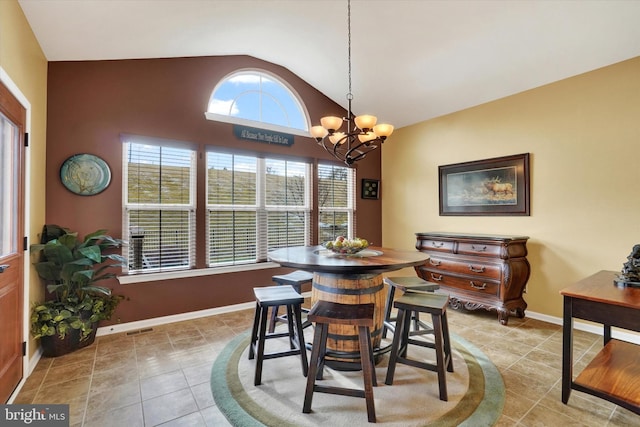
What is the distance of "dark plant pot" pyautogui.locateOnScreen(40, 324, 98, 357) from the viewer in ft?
8.24

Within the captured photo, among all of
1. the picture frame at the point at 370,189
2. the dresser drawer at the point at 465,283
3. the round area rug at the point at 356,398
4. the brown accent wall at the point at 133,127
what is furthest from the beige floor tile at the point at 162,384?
the picture frame at the point at 370,189

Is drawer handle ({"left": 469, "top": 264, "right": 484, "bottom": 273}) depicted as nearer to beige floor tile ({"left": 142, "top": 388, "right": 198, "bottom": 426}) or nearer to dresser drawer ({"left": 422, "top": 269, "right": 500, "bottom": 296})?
dresser drawer ({"left": 422, "top": 269, "right": 500, "bottom": 296})

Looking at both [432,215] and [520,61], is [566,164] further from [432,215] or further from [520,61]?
[432,215]

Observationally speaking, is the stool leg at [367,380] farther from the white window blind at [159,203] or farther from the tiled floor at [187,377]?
the white window blind at [159,203]

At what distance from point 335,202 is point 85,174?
10.6 ft

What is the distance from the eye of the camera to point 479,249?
347 centimetres

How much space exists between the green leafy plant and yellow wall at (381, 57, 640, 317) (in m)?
4.28

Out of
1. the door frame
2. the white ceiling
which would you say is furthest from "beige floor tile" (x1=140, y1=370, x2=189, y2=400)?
the white ceiling

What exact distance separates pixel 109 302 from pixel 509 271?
4170 mm

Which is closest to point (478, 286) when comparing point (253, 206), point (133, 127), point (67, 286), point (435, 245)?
point (435, 245)

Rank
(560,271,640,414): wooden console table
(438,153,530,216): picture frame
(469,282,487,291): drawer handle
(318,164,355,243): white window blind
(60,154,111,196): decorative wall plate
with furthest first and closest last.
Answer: (318,164,355,243): white window blind, (438,153,530,216): picture frame, (469,282,487,291): drawer handle, (60,154,111,196): decorative wall plate, (560,271,640,414): wooden console table

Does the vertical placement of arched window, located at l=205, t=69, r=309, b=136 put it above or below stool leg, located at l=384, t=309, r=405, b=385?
above

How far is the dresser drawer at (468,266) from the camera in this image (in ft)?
10.9

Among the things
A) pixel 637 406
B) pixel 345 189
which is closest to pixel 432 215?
pixel 345 189
